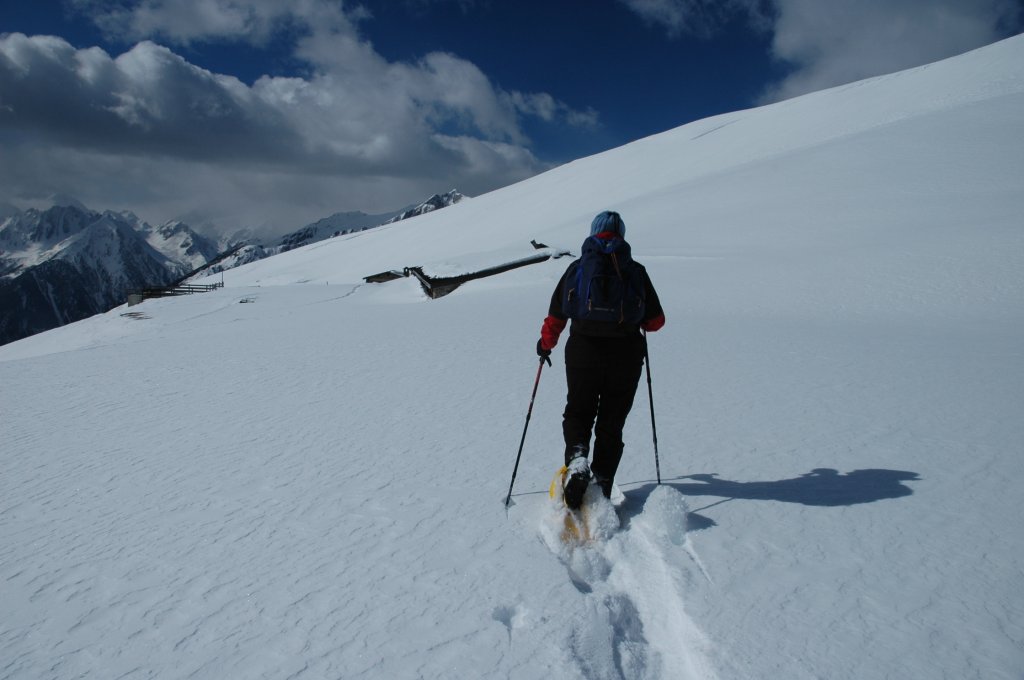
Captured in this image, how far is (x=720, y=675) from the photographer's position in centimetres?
260

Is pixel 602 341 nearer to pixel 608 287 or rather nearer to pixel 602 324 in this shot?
pixel 602 324

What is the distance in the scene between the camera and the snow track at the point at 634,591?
108 inches

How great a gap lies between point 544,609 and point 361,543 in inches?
54.3

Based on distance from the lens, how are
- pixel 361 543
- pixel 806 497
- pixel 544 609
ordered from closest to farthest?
pixel 544 609
pixel 361 543
pixel 806 497

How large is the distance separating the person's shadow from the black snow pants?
0.53 meters

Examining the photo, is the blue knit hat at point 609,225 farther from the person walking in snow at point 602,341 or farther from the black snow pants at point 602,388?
the black snow pants at point 602,388

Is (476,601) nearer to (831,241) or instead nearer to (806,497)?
(806,497)

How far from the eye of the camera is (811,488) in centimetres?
444

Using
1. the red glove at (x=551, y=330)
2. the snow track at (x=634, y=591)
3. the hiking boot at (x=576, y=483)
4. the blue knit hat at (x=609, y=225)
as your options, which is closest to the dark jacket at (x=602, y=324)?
the red glove at (x=551, y=330)

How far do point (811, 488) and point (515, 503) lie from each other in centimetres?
236

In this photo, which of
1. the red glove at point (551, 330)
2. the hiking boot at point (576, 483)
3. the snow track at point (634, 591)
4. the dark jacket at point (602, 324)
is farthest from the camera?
the red glove at point (551, 330)

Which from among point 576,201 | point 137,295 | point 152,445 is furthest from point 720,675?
point 137,295

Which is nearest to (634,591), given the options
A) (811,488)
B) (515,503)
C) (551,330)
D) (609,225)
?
(515,503)

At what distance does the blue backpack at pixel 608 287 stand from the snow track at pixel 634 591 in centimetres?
124
